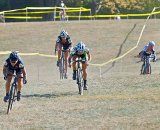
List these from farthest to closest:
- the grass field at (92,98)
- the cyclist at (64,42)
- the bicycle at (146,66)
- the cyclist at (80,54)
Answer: the bicycle at (146,66) → the cyclist at (64,42) → the cyclist at (80,54) → the grass field at (92,98)

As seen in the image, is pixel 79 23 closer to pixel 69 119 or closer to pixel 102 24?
pixel 102 24

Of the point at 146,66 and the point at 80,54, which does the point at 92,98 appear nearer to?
the point at 80,54

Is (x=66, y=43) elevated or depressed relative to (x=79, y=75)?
elevated

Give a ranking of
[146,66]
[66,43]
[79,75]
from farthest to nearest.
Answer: [146,66], [66,43], [79,75]

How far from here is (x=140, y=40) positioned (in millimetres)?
45438

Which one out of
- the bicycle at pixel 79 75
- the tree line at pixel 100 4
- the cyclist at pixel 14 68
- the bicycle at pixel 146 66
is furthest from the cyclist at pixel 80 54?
the tree line at pixel 100 4

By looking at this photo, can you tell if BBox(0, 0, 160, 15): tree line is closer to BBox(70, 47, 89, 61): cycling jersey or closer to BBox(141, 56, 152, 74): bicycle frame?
BBox(141, 56, 152, 74): bicycle frame

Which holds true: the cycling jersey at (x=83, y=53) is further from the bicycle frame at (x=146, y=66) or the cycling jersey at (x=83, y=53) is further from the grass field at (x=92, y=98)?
the bicycle frame at (x=146, y=66)

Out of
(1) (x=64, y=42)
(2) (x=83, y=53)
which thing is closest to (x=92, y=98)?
(2) (x=83, y=53)

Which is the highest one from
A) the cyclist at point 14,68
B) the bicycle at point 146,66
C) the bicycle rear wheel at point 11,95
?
the cyclist at point 14,68

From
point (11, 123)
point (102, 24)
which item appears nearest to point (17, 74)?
point (11, 123)

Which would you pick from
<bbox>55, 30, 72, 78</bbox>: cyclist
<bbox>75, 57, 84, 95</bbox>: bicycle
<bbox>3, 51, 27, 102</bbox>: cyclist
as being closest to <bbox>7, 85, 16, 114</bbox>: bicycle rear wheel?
<bbox>3, 51, 27, 102</bbox>: cyclist

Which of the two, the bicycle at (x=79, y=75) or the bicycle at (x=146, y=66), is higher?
the bicycle at (x=79, y=75)

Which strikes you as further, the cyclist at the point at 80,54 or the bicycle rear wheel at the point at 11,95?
the cyclist at the point at 80,54
